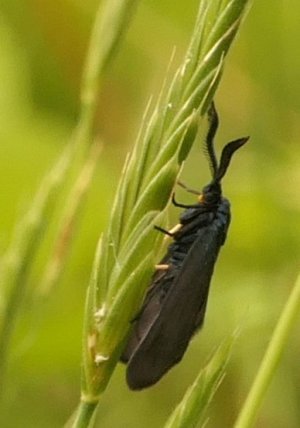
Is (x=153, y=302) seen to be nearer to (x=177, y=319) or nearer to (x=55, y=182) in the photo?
(x=177, y=319)

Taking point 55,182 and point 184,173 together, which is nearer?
point 55,182

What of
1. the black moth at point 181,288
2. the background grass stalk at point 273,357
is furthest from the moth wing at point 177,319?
the background grass stalk at point 273,357

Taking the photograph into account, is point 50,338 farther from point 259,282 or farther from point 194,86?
point 194,86

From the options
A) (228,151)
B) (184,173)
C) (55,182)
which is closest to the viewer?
(55,182)

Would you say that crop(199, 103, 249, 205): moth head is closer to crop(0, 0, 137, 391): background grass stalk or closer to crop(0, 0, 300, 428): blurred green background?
crop(0, 0, 137, 391): background grass stalk

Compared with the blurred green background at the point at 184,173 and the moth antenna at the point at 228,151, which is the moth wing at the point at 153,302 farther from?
the blurred green background at the point at 184,173

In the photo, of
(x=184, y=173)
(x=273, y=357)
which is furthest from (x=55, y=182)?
(x=184, y=173)
